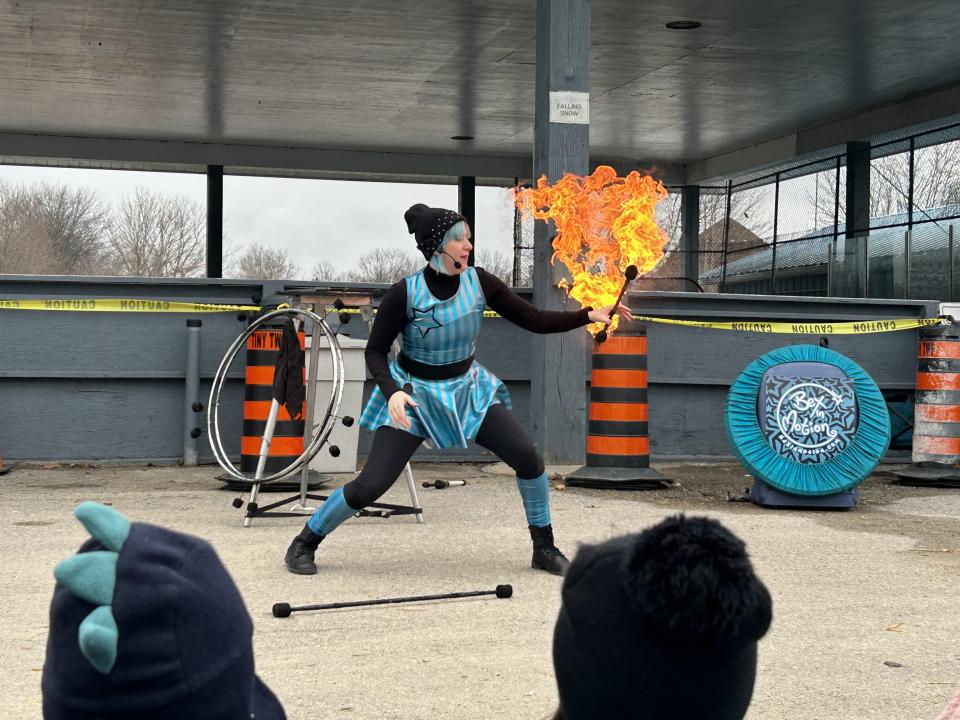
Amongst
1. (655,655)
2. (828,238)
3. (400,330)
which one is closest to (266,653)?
(400,330)

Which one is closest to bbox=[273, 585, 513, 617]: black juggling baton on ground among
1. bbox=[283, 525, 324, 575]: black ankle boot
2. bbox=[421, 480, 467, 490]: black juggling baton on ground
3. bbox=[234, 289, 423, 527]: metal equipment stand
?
bbox=[283, 525, 324, 575]: black ankle boot

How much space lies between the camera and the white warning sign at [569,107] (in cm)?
1164

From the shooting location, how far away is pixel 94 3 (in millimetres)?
16688

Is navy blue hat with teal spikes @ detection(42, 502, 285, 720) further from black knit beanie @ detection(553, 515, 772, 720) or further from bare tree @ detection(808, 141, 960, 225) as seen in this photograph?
bare tree @ detection(808, 141, 960, 225)

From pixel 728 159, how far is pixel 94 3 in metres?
17.1

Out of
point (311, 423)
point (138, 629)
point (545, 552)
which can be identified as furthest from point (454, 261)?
point (138, 629)

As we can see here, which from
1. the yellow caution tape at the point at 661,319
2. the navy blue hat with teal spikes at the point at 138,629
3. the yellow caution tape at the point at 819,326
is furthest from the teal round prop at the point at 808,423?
the navy blue hat with teal spikes at the point at 138,629

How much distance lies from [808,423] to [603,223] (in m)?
2.12

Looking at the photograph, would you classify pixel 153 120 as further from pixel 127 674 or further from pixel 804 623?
pixel 127 674

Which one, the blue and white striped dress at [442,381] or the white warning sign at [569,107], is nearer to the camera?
the blue and white striped dress at [442,381]

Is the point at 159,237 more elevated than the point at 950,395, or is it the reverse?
the point at 159,237

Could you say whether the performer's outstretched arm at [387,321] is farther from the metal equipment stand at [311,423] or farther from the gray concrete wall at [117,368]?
the gray concrete wall at [117,368]

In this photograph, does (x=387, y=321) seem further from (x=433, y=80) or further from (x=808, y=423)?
(x=433, y=80)

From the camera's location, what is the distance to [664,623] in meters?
1.72
